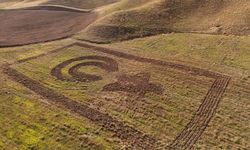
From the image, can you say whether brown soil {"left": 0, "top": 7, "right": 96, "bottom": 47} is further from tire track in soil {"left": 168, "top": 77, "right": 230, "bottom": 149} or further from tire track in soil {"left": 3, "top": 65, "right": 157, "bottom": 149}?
tire track in soil {"left": 168, "top": 77, "right": 230, "bottom": 149}

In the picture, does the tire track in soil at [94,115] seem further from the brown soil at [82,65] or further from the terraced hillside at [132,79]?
the brown soil at [82,65]

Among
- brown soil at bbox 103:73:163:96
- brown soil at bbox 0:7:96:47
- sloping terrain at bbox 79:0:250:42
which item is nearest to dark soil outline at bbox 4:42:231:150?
brown soil at bbox 103:73:163:96

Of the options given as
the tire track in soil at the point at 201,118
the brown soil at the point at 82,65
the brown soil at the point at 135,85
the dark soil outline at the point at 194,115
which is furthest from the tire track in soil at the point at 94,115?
the brown soil at the point at 135,85

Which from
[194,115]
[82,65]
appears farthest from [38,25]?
[194,115]

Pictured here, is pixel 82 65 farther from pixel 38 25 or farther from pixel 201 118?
pixel 38 25

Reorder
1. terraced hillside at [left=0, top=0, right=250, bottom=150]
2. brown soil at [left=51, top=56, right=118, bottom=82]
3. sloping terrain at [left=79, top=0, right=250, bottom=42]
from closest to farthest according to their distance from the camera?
terraced hillside at [left=0, top=0, right=250, bottom=150]
brown soil at [left=51, top=56, right=118, bottom=82]
sloping terrain at [left=79, top=0, right=250, bottom=42]

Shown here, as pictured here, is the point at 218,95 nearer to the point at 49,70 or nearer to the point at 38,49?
the point at 49,70
